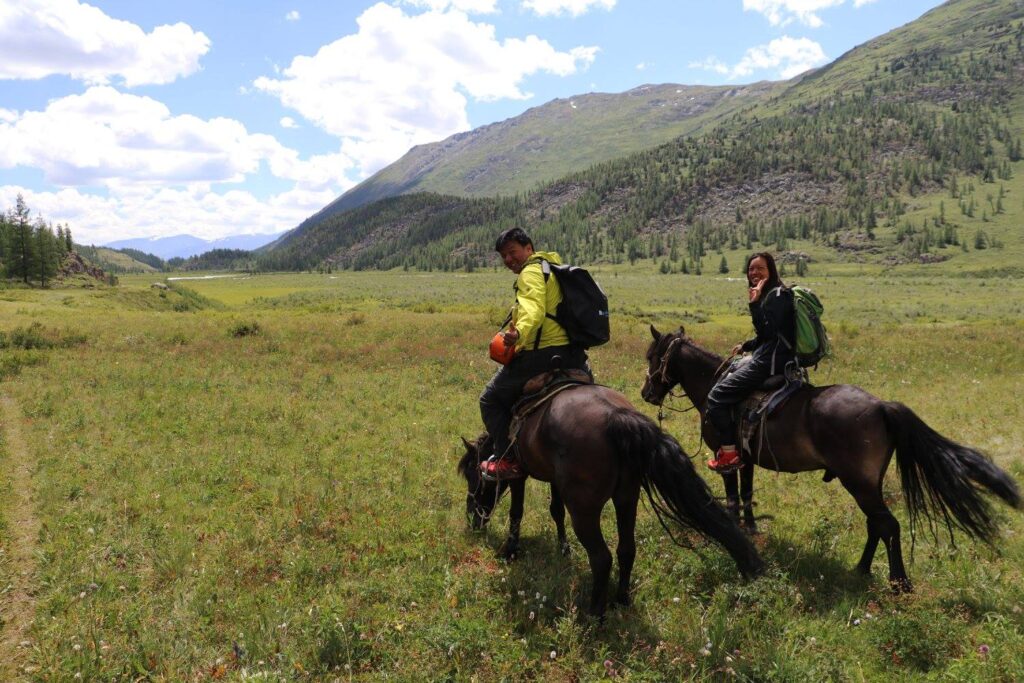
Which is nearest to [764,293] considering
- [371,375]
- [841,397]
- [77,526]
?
[841,397]

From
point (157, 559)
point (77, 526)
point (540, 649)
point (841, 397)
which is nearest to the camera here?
point (540, 649)

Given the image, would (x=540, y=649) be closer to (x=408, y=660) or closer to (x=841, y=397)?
(x=408, y=660)

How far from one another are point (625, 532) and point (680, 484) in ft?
3.00

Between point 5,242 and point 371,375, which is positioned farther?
point 5,242

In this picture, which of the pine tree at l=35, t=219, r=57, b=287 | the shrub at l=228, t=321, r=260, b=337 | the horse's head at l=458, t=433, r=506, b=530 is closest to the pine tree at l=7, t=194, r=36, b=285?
the pine tree at l=35, t=219, r=57, b=287

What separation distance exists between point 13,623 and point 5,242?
9130 centimetres

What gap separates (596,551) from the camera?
560 cm

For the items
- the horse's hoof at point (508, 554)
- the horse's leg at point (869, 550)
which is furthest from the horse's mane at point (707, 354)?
the horse's hoof at point (508, 554)

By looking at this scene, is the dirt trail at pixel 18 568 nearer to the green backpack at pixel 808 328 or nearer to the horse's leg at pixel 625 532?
the horse's leg at pixel 625 532

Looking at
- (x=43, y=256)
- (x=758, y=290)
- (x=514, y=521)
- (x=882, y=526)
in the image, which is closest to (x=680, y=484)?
(x=882, y=526)

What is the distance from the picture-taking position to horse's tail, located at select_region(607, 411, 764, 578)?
542cm

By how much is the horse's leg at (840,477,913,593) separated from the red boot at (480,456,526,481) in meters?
3.89

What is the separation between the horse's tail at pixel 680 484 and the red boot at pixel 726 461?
6.77 ft

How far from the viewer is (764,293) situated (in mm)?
7086
